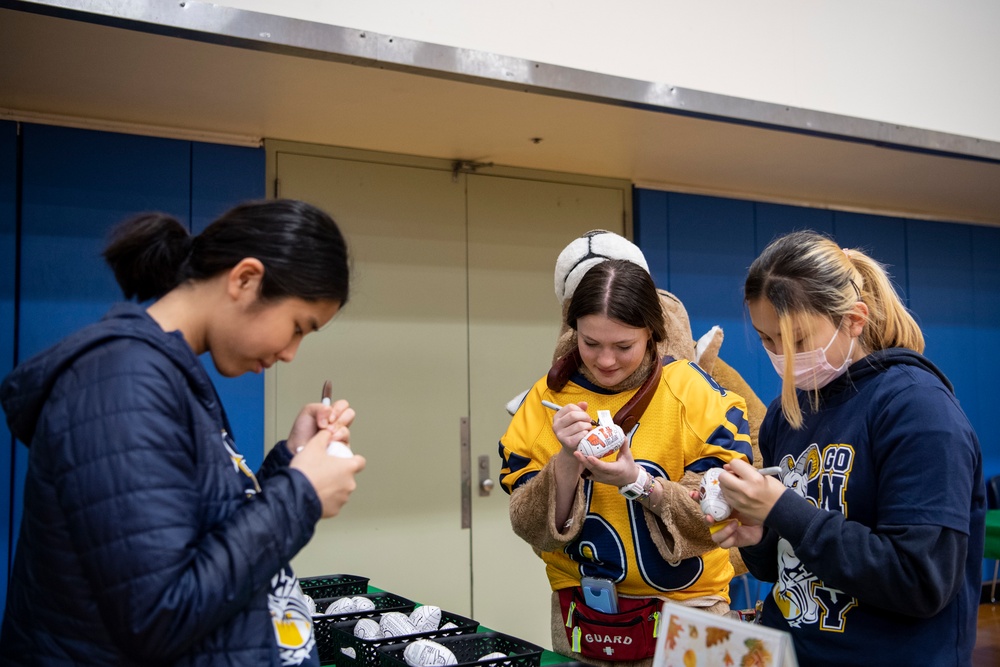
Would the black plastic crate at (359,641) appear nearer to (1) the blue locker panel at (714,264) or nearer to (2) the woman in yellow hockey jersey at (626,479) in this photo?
(2) the woman in yellow hockey jersey at (626,479)

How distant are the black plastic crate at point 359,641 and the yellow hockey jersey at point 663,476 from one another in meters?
0.28

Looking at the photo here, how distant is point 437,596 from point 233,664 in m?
2.77

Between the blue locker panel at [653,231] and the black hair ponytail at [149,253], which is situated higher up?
the blue locker panel at [653,231]

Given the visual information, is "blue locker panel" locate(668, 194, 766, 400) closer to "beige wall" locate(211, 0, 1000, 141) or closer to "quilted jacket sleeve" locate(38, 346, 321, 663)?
"beige wall" locate(211, 0, 1000, 141)

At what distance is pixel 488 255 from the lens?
400cm

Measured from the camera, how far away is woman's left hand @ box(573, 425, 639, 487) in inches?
71.1

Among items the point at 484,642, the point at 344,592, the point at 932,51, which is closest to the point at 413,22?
the point at 344,592

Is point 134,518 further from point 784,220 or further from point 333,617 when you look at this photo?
point 784,220

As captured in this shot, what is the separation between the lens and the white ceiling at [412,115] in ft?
8.33

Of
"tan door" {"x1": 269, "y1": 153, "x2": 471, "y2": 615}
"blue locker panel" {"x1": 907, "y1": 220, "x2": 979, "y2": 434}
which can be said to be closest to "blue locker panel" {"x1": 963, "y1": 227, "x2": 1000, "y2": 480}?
"blue locker panel" {"x1": 907, "y1": 220, "x2": 979, "y2": 434}

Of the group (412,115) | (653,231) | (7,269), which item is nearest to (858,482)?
(412,115)

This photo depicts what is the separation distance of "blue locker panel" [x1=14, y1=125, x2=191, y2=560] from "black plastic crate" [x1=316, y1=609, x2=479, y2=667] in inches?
66.2

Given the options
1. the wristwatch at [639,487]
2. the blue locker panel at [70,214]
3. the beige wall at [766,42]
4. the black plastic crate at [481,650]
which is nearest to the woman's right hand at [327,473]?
the black plastic crate at [481,650]

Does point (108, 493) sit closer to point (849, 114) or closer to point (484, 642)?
point (484, 642)
